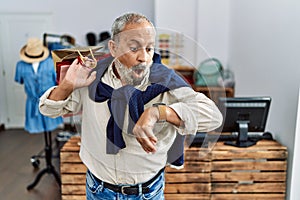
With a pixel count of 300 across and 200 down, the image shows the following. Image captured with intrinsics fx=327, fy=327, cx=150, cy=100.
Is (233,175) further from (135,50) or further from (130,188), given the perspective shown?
(135,50)

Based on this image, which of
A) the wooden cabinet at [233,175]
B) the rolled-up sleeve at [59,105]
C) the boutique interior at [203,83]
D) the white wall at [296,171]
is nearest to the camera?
the rolled-up sleeve at [59,105]

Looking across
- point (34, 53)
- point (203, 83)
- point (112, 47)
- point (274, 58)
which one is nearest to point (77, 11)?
point (34, 53)

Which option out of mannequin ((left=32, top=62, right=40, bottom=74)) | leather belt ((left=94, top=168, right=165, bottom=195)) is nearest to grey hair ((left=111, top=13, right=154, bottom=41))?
leather belt ((left=94, top=168, right=165, bottom=195))

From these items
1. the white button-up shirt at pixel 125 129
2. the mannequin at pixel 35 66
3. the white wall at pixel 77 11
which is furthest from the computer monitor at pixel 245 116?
the white wall at pixel 77 11

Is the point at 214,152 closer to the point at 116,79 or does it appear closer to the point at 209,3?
the point at 116,79

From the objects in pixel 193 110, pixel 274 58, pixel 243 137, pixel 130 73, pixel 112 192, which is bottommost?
pixel 243 137

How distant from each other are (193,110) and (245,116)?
147 centimetres

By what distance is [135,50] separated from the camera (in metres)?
0.85

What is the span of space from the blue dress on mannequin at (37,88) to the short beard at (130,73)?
2650 millimetres

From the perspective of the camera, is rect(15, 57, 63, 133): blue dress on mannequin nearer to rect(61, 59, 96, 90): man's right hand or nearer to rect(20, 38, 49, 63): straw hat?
rect(20, 38, 49, 63): straw hat

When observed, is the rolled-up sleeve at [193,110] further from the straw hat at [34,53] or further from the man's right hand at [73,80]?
the straw hat at [34,53]

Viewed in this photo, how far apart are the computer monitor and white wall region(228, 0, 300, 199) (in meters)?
0.18

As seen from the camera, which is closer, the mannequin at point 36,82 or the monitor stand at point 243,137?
the monitor stand at point 243,137

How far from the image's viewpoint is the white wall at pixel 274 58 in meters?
2.19
